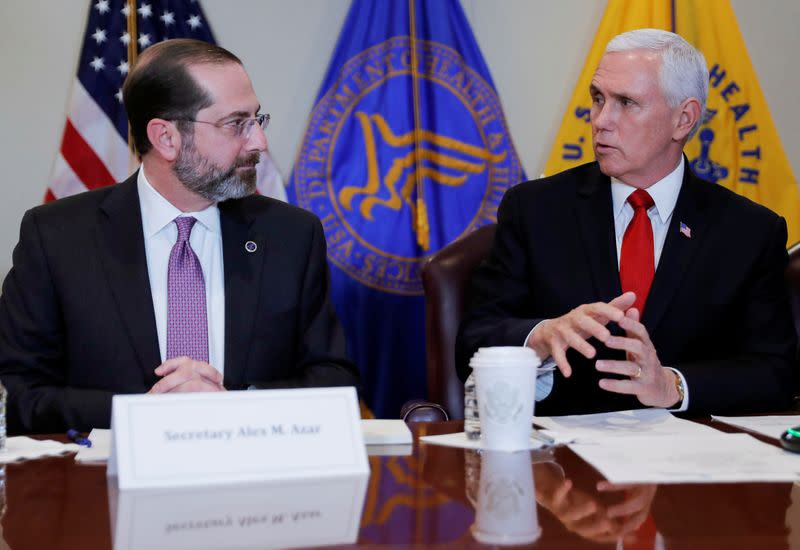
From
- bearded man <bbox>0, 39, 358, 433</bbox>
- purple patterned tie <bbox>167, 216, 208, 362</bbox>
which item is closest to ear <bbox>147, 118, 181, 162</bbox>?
bearded man <bbox>0, 39, 358, 433</bbox>

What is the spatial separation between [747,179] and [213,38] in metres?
2.36

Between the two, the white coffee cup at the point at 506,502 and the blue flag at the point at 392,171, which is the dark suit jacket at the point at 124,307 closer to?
the white coffee cup at the point at 506,502

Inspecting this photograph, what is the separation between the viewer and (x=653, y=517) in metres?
1.10

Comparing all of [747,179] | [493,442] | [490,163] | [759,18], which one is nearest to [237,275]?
[493,442]

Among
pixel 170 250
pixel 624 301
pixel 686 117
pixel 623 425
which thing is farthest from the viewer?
pixel 686 117

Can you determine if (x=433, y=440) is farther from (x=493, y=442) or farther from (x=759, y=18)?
(x=759, y=18)

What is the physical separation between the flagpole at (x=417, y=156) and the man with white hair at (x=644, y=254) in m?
1.31

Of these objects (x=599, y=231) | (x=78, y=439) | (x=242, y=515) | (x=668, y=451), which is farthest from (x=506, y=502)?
(x=599, y=231)

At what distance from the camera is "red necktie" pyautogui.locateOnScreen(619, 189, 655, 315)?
247cm

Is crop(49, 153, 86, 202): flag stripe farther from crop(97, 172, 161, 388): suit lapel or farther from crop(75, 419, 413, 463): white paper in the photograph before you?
crop(75, 419, 413, 463): white paper

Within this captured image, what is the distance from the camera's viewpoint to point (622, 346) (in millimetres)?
1818

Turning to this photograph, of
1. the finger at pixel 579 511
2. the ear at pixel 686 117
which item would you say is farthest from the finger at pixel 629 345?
the ear at pixel 686 117

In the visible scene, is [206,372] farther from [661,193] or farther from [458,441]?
[661,193]

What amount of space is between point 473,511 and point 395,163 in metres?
3.05
